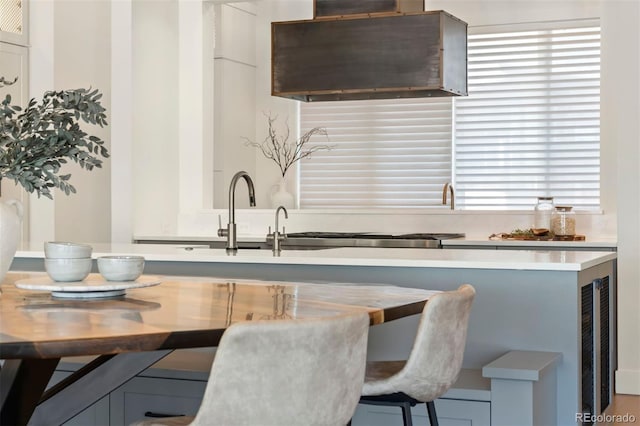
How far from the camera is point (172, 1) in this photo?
7.27m

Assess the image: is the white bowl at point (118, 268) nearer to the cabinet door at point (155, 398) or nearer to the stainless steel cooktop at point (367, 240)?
the cabinet door at point (155, 398)

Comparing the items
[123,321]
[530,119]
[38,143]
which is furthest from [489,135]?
[123,321]

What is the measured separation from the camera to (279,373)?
1828mm

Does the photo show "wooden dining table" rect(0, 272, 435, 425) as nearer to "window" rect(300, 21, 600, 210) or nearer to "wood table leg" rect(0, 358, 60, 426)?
"wood table leg" rect(0, 358, 60, 426)

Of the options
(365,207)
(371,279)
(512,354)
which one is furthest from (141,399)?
(365,207)

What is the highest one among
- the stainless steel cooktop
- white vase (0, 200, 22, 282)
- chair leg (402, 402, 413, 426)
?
white vase (0, 200, 22, 282)

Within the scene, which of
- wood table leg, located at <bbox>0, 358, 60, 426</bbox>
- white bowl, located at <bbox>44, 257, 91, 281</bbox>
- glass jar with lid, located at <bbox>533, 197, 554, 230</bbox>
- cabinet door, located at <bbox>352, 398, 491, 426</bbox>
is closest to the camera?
wood table leg, located at <bbox>0, 358, 60, 426</bbox>

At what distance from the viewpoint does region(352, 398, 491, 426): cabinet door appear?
3.07m

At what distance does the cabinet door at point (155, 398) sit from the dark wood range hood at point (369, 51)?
2616 mm

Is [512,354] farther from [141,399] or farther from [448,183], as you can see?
[448,183]

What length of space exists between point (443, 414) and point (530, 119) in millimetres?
4296

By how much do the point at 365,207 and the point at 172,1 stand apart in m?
2.26

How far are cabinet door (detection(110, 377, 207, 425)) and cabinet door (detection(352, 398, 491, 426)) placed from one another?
23.6 inches

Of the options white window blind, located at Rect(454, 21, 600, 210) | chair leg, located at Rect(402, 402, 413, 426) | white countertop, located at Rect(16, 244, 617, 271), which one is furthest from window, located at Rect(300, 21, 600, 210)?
chair leg, located at Rect(402, 402, 413, 426)
